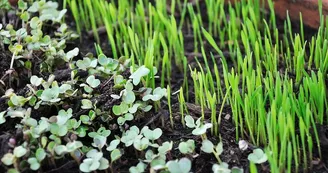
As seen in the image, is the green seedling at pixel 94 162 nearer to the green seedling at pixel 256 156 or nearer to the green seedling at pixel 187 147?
the green seedling at pixel 187 147

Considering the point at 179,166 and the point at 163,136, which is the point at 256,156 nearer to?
the point at 179,166

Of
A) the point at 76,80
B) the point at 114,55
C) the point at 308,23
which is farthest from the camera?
the point at 308,23

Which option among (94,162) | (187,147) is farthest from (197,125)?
(94,162)

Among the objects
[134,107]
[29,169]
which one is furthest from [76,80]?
[29,169]

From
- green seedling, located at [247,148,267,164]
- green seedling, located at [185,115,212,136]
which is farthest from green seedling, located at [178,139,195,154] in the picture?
green seedling, located at [247,148,267,164]

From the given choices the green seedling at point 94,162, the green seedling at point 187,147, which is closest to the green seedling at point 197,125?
the green seedling at point 187,147

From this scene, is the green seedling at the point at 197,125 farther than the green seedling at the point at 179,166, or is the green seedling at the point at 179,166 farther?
the green seedling at the point at 197,125

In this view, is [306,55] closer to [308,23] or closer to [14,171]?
[308,23]

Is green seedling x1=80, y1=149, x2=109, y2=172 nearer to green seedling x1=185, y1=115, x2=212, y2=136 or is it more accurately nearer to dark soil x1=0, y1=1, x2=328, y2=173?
dark soil x1=0, y1=1, x2=328, y2=173

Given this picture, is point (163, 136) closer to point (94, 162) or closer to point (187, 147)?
→ point (187, 147)

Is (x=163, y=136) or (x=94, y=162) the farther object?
(x=163, y=136)

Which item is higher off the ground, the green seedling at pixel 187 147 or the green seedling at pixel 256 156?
the green seedling at pixel 187 147
